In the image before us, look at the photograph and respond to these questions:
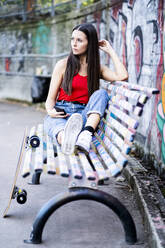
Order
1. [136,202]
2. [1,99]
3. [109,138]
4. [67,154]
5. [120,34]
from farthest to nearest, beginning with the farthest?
[1,99]
[120,34]
[136,202]
[109,138]
[67,154]

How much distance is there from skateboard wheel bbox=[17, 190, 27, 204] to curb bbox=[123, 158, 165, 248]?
1.05 metres

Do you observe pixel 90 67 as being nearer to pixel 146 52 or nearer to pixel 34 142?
pixel 34 142

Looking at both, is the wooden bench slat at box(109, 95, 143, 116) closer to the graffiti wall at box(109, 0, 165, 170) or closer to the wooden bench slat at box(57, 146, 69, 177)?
the wooden bench slat at box(57, 146, 69, 177)

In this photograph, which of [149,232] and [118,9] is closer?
[149,232]

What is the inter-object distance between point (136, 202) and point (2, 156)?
255 centimetres

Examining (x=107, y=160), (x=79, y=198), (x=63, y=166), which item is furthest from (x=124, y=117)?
(x=79, y=198)

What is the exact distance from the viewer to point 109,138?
3574mm

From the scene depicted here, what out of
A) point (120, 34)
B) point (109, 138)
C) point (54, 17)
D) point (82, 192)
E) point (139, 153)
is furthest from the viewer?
point (54, 17)

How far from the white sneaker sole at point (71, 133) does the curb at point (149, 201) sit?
82cm

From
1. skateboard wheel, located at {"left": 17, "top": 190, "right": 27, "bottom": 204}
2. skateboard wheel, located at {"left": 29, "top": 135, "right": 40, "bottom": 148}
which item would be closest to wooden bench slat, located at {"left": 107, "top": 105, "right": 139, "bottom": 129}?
skateboard wheel, located at {"left": 29, "top": 135, "right": 40, "bottom": 148}

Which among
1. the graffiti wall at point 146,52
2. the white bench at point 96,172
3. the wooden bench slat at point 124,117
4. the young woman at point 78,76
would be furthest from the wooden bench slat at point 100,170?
the graffiti wall at point 146,52

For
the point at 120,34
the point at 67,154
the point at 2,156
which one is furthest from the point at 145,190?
the point at 120,34

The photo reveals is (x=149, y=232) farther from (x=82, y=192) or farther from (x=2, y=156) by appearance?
(x=2, y=156)

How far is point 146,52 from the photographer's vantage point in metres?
5.27
